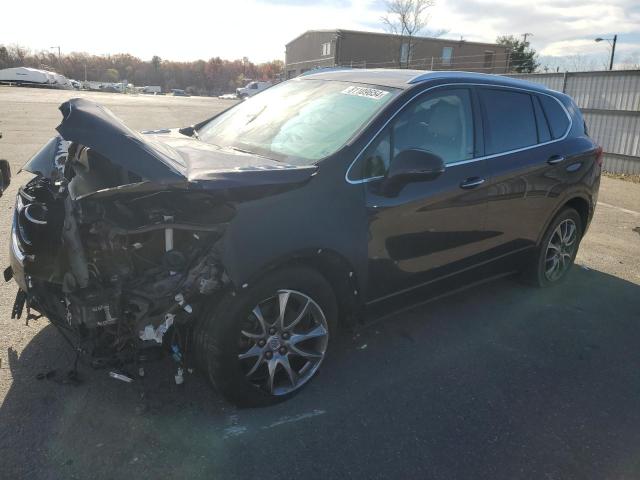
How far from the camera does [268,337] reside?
2930mm

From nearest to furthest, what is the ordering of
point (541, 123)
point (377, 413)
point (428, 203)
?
point (377, 413) → point (428, 203) → point (541, 123)

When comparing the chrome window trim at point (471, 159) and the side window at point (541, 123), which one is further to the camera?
the side window at point (541, 123)

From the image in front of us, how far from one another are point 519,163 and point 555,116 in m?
0.94

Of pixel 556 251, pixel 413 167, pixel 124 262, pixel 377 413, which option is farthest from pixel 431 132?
pixel 556 251

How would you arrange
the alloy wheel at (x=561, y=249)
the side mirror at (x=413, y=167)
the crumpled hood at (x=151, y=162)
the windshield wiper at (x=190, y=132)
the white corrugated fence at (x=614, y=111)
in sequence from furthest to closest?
the white corrugated fence at (x=614, y=111) → the alloy wheel at (x=561, y=249) → the windshield wiper at (x=190, y=132) → the side mirror at (x=413, y=167) → the crumpled hood at (x=151, y=162)

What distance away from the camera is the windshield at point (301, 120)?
328cm

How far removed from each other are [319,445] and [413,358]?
118 centimetres

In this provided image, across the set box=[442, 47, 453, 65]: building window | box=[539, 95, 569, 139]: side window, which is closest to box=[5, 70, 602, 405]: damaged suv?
box=[539, 95, 569, 139]: side window

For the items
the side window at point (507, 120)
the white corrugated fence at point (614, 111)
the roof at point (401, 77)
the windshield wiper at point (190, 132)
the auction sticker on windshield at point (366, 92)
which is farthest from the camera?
the white corrugated fence at point (614, 111)

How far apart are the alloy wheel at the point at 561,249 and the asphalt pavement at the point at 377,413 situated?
0.87 meters

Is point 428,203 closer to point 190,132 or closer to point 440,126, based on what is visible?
point 440,126

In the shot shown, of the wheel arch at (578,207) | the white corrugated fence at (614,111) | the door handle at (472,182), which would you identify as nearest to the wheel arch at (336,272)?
the door handle at (472,182)

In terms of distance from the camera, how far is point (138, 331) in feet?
8.37

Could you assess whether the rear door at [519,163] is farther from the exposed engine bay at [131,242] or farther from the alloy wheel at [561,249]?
the exposed engine bay at [131,242]
